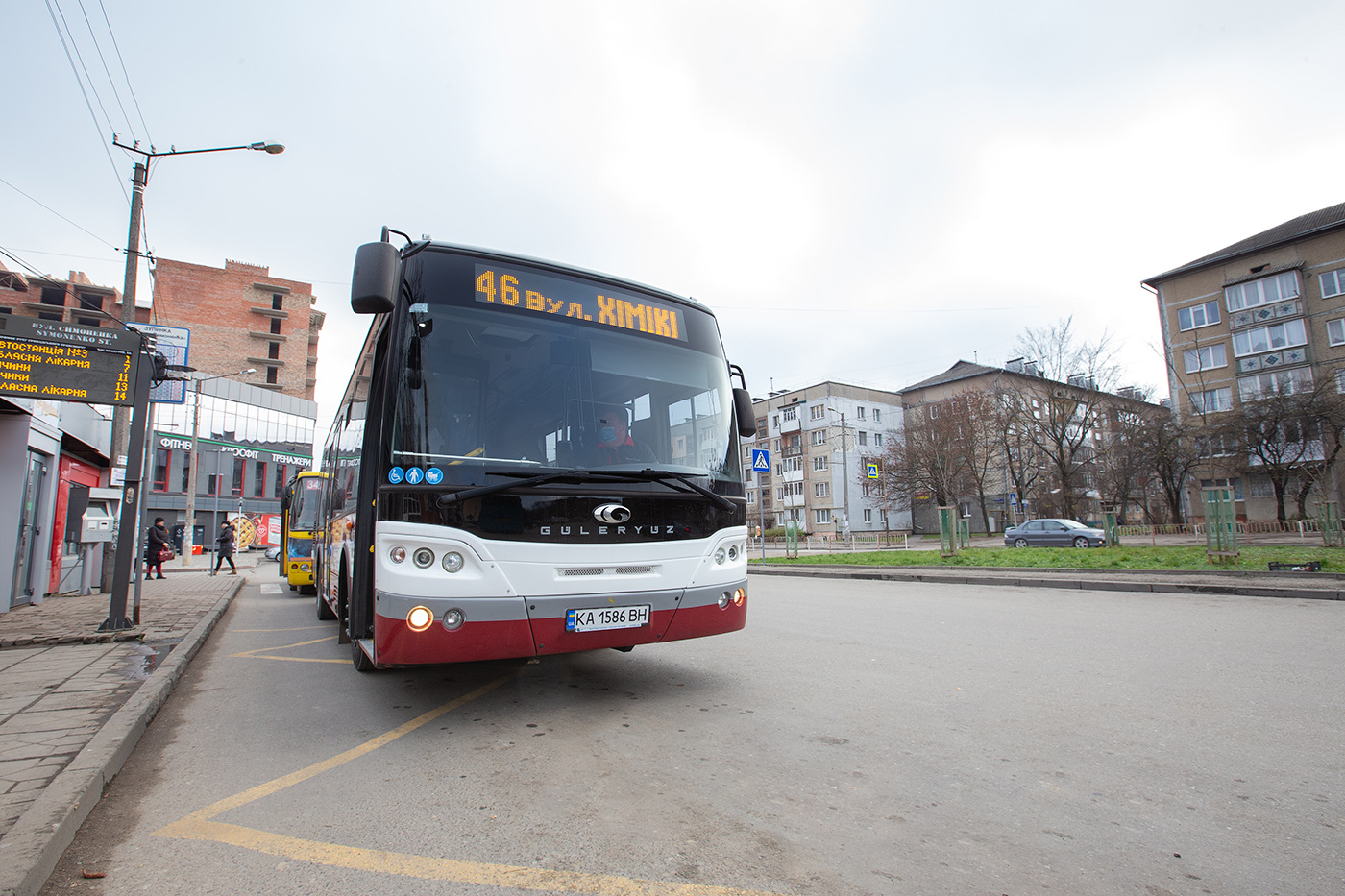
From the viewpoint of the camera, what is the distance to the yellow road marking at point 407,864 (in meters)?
2.52

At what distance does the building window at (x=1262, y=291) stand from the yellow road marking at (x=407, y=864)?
57885 millimetres

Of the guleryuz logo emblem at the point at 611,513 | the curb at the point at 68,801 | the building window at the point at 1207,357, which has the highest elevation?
the building window at the point at 1207,357

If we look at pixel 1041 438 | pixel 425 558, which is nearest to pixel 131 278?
pixel 425 558

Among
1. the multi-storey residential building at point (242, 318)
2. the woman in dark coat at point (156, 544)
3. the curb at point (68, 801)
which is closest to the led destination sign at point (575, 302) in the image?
the curb at point (68, 801)

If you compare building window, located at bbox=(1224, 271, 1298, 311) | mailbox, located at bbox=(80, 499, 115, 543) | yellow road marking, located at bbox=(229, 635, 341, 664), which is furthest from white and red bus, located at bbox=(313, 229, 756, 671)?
building window, located at bbox=(1224, 271, 1298, 311)

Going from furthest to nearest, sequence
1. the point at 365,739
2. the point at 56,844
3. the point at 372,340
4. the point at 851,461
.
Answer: the point at 851,461 < the point at 372,340 < the point at 365,739 < the point at 56,844

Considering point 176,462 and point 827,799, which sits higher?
point 176,462

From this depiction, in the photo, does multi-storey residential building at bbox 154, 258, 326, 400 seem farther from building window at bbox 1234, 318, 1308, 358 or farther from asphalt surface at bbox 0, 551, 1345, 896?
building window at bbox 1234, 318, 1308, 358

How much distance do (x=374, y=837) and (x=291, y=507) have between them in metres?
18.2

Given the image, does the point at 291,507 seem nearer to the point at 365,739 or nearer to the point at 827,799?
the point at 365,739

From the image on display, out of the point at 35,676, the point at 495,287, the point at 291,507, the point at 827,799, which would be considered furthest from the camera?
the point at 291,507

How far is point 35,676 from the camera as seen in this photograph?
6.12 metres

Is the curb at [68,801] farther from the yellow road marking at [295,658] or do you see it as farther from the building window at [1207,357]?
the building window at [1207,357]

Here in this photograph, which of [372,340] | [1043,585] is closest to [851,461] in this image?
[1043,585]
